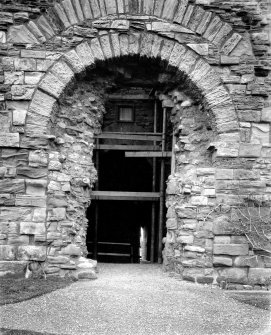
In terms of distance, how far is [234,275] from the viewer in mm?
6180

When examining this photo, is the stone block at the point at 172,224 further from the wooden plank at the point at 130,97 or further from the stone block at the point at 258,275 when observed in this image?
the wooden plank at the point at 130,97

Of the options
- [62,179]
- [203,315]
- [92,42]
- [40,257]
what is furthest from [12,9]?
[203,315]

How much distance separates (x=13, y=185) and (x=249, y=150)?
3.46 m

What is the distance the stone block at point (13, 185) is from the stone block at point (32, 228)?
48 cm

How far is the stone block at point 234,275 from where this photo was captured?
Answer: 6.17 meters

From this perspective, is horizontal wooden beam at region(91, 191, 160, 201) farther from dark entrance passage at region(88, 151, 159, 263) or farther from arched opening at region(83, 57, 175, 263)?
dark entrance passage at region(88, 151, 159, 263)

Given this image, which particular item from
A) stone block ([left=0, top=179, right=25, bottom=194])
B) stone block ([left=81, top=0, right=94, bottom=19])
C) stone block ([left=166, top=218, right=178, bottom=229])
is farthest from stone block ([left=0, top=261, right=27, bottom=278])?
stone block ([left=81, top=0, right=94, bottom=19])

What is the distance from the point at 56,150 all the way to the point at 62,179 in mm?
476

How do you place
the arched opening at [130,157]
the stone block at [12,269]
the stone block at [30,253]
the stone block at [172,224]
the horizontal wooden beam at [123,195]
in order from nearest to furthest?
1. the stone block at [12,269]
2. the stone block at [30,253]
3. the stone block at [172,224]
4. the arched opening at [130,157]
5. the horizontal wooden beam at [123,195]

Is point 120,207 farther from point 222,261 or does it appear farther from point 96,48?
point 96,48

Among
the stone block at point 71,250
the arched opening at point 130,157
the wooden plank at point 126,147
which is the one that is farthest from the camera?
the wooden plank at point 126,147

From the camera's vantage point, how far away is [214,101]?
250 inches

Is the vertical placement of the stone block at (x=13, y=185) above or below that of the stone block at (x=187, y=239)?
above

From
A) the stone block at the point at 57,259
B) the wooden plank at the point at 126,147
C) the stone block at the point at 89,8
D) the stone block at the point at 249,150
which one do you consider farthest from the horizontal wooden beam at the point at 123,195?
the stone block at the point at 89,8
